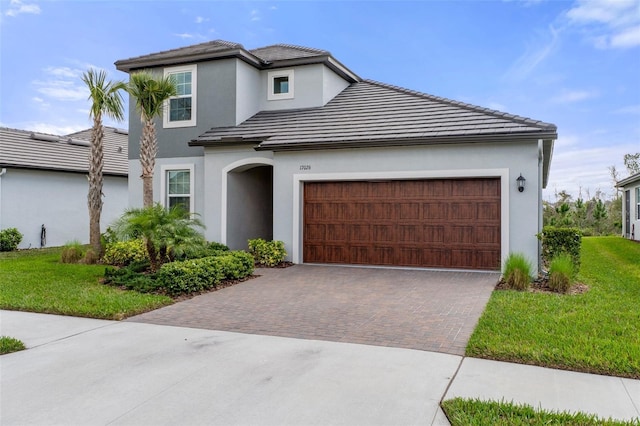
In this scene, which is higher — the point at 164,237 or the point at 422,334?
the point at 164,237

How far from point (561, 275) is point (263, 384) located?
708 centimetres

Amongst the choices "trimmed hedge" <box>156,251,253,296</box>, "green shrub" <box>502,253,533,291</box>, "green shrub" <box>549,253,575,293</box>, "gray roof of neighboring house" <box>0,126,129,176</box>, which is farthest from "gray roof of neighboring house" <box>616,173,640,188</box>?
"gray roof of neighboring house" <box>0,126,129,176</box>

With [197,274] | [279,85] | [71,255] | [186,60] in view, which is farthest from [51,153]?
[197,274]

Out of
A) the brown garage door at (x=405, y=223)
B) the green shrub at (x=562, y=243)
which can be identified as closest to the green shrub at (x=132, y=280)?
the brown garage door at (x=405, y=223)

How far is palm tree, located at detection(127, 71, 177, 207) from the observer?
39.2 ft

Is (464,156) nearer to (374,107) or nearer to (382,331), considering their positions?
(374,107)

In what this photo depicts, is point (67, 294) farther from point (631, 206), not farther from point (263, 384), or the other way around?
point (631, 206)

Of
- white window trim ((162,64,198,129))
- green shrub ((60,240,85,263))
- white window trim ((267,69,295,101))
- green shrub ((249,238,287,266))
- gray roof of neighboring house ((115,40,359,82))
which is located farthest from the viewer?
white window trim ((267,69,295,101))

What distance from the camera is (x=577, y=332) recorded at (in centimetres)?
586

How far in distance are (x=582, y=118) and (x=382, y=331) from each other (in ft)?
63.7

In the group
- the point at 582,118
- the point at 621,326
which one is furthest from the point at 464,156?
the point at 582,118

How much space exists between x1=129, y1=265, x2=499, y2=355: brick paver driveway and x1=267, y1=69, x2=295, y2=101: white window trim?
6894 mm

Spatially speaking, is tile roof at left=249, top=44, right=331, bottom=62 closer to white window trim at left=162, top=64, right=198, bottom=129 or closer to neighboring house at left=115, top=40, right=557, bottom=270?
neighboring house at left=115, top=40, right=557, bottom=270

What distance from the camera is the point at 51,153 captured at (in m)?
18.8
